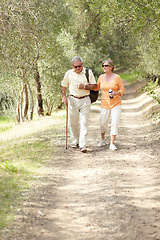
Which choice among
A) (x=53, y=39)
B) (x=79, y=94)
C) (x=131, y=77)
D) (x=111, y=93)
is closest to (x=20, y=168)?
(x=79, y=94)

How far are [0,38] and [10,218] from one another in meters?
6.28

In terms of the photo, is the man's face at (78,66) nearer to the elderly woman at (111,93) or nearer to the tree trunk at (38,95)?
the elderly woman at (111,93)

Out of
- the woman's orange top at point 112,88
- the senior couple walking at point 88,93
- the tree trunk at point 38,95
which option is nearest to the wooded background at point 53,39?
the tree trunk at point 38,95

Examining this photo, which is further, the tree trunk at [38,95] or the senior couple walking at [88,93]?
the tree trunk at [38,95]

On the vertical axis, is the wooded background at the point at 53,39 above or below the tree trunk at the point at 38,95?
above

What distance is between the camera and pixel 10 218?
190 inches

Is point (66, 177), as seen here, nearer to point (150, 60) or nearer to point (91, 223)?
point (91, 223)

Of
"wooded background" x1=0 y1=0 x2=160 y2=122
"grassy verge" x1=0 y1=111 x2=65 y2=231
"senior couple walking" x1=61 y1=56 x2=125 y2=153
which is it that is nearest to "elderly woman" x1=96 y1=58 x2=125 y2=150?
"senior couple walking" x1=61 y1=56 x2=125 y2=153

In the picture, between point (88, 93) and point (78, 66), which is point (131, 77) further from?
point (78, 66)

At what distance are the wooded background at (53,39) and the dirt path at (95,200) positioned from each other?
4.00m

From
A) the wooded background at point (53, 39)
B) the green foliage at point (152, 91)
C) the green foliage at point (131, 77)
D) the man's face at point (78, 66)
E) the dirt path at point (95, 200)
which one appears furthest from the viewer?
the green foliage at point (131, 77)

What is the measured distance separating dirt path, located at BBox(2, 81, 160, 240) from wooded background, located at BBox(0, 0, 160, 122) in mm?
3995

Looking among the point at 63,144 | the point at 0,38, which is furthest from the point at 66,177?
the point at 0,38

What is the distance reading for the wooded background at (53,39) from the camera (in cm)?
1043
